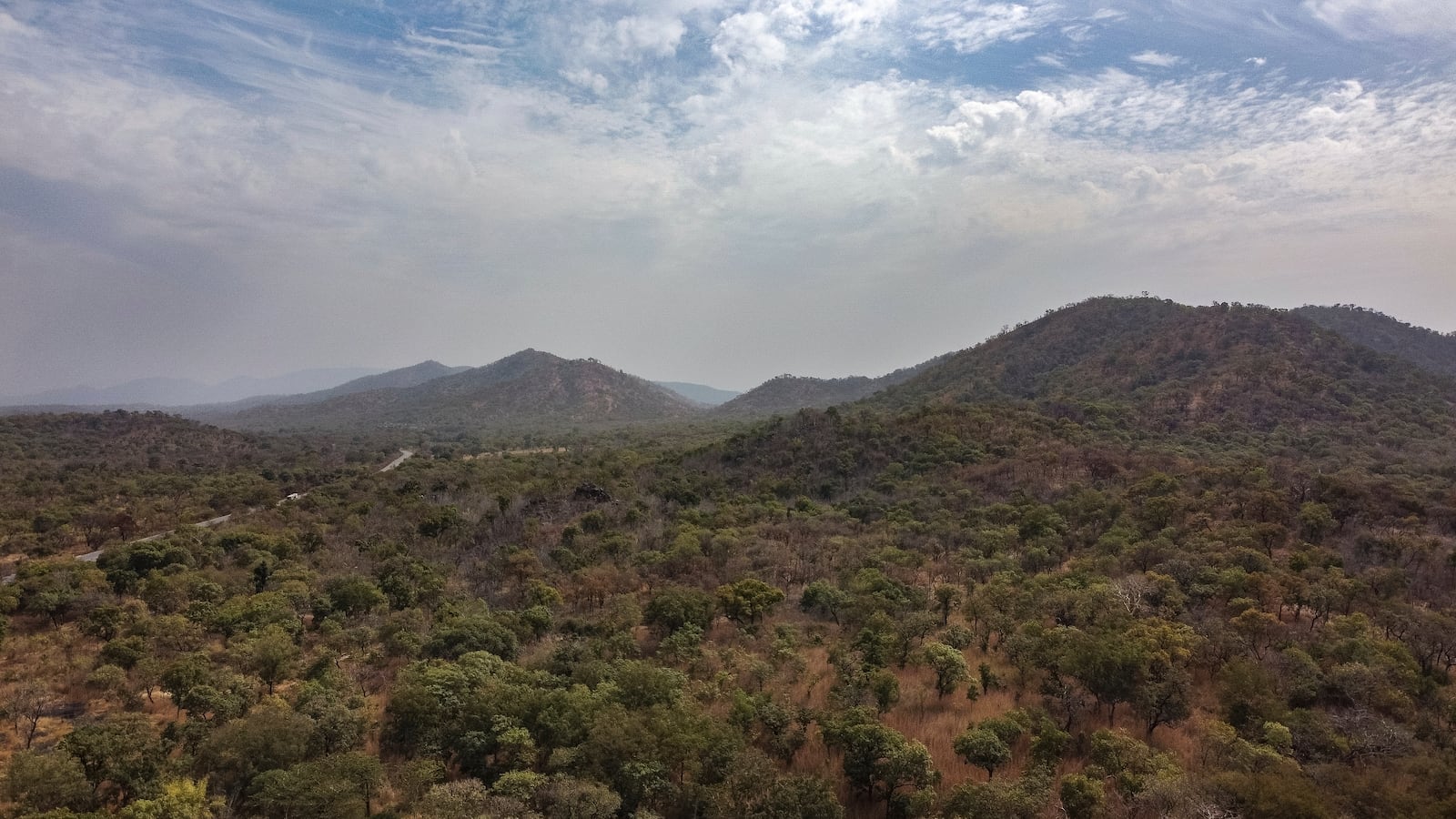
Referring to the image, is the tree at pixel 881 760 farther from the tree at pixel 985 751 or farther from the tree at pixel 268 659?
the tree at pixel 268 659

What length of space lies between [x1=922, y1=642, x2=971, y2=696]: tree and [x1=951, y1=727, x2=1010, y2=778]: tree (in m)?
3.88

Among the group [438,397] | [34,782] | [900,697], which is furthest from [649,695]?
[438,397]

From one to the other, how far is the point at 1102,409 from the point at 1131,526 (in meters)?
41.4

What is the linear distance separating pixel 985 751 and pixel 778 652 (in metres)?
8.59

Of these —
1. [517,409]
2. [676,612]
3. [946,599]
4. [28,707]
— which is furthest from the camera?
[517,409]

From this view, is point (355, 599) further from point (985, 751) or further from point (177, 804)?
point (985, 751)

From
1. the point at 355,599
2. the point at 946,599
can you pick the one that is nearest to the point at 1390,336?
the point at 946,599

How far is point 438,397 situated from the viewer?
197m

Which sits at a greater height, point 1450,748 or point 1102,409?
point 1102,409

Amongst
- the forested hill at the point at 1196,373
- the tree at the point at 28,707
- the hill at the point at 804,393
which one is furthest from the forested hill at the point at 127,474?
the hill at the point at 804,393

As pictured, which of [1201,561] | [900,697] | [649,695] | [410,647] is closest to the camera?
[649,695]

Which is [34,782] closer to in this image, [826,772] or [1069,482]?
[826,772]

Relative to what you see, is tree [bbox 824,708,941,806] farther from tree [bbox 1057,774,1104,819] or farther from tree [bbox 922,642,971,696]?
tree [bbox 922,642,971,696]

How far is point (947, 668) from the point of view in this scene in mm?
20172
